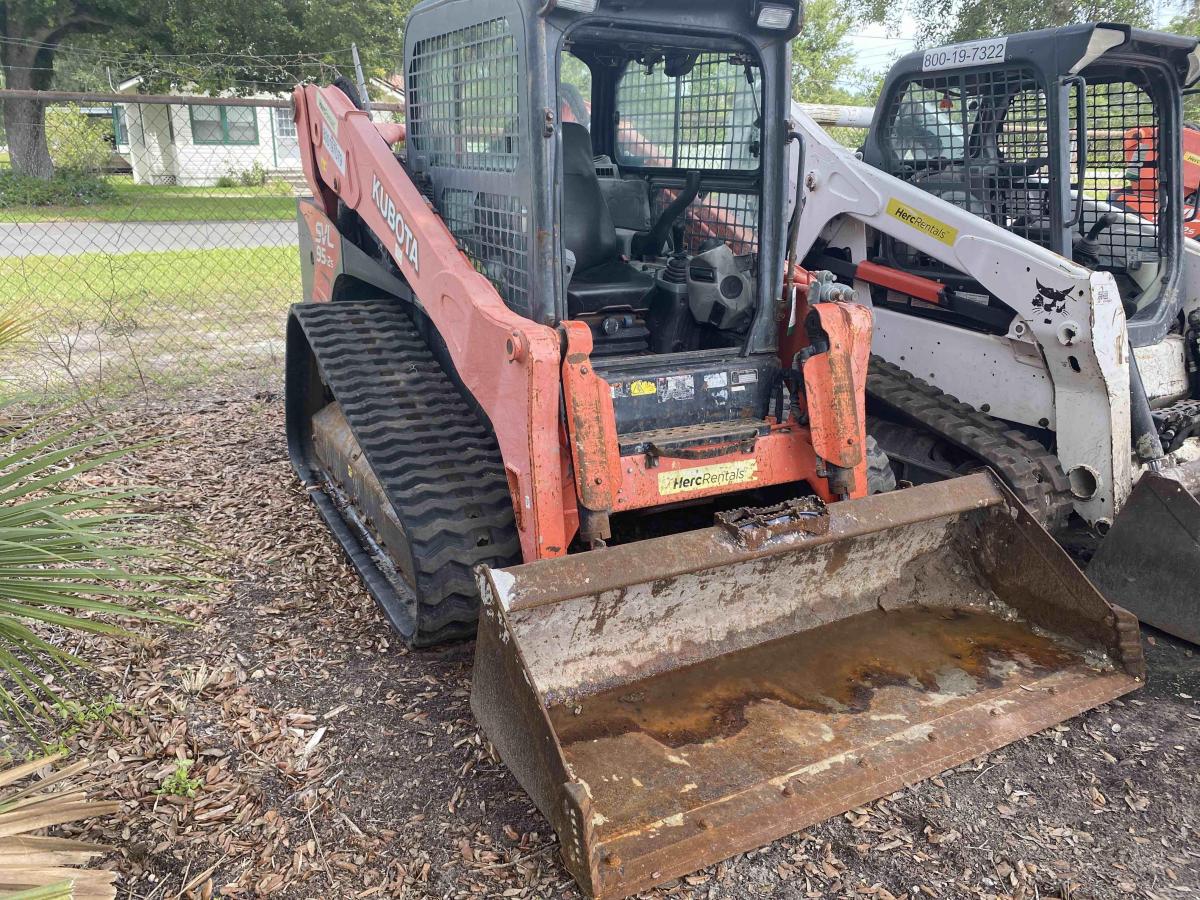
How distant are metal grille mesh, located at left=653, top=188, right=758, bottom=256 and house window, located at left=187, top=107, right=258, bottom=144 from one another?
2466 centimetres

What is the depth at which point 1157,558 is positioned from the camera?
3840mm

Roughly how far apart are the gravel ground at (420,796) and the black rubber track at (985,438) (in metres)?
0.75

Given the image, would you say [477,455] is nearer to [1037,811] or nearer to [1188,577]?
[1037,811]

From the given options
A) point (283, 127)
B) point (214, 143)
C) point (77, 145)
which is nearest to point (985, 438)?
point (77, 145)

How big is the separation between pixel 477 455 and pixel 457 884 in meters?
1.51

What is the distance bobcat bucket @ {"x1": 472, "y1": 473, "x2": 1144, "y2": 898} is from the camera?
260 centimetres

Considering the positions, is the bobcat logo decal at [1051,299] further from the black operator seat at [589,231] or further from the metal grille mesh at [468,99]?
the metal grille mesh at [468,99]

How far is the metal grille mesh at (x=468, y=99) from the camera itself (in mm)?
3289

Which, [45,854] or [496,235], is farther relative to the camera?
[496,235]

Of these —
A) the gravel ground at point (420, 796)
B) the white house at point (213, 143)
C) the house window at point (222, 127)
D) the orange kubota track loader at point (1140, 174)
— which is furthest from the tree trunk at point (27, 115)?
the orange kubota track loader at point (1140, 174)

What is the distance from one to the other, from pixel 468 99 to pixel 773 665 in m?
2.34

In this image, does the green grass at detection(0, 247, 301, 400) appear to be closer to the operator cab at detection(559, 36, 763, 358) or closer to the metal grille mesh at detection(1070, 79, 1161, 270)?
the operator cab at detection(559, 36, 763, 358)

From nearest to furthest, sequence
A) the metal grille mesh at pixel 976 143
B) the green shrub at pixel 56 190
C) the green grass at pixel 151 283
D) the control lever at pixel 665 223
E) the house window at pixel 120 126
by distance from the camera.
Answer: the control lever at pixel 665 223 < the metal grille mesh at pixel 976 143 < the green grass at pixel 151 283 < the green shrub at pixel 56 190 < the house window at pixel 120 126

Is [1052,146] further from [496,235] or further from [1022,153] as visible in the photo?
[496,235]
